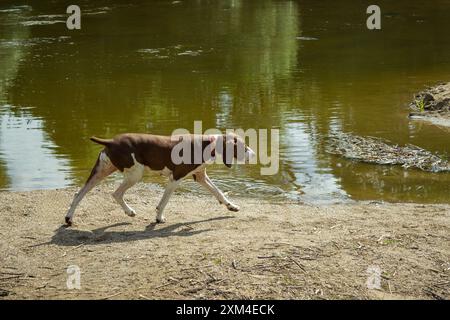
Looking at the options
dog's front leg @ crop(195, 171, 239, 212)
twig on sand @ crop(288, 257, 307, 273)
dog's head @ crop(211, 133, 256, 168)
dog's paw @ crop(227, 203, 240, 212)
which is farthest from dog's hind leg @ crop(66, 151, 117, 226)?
twig on sand @ crop(288, 257, 307, 273)

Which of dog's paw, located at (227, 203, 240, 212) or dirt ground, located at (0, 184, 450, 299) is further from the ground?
dog's paw, located at (227, 203, 240, 212)

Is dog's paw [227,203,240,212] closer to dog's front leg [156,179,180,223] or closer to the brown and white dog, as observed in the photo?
the brown and white dog

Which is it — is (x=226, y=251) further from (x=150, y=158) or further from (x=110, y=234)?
(x=150, y=158)

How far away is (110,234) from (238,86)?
33.6 feet

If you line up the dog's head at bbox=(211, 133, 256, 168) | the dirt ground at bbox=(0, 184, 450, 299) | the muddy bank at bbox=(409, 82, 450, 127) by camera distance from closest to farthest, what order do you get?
1. the dirt ground at bbox=(0, 184, 450, 299)
2. the dog's head at bbox=(211, 133, 256, 168)
3. the muddy bank at bbox=(409, 82, 450, 127)

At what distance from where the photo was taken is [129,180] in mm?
9445

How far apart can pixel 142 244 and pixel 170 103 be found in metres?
8.78

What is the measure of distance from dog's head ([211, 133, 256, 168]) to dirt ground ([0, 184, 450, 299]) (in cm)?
69

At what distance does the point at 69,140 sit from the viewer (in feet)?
47.9

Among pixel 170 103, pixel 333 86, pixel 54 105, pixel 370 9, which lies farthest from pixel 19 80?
pixel 370 9

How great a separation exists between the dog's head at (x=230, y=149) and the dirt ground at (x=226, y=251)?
27.3 inches

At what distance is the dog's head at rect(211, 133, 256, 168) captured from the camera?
31.4 feet
